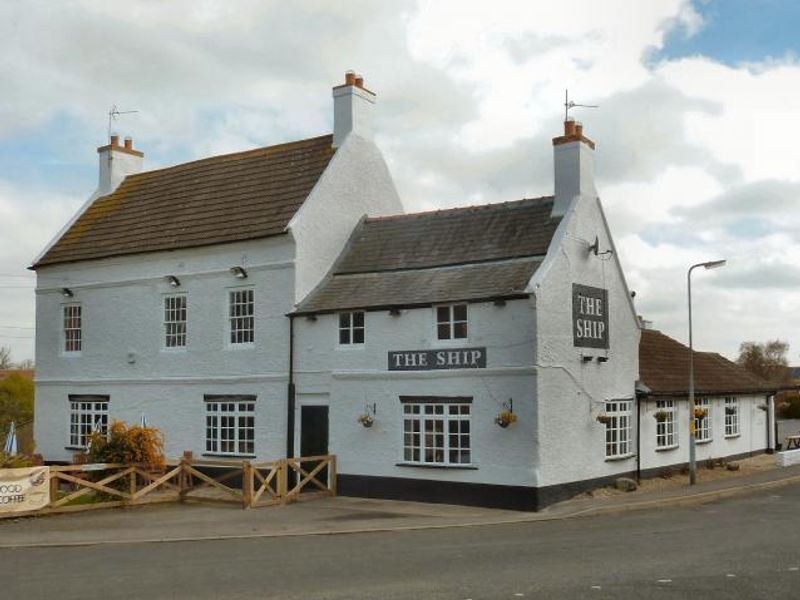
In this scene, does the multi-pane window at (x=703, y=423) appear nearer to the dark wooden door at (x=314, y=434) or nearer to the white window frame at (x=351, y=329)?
the white window frame at (x=351, y=329)

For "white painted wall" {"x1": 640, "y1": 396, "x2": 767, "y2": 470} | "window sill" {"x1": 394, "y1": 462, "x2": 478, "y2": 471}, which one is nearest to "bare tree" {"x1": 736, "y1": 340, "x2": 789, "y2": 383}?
"white painted wall" {"x1": 640, "y1": 396, "x2": 767, "y2": 470}

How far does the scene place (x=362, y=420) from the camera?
72.1 feet

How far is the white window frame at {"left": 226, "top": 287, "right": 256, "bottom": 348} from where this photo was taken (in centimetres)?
2480

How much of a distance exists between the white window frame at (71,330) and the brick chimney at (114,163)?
15.6ft

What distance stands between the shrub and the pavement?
53.2 inches

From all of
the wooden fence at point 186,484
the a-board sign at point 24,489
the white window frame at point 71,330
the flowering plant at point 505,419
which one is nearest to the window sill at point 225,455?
the wooden fence at point 186,484

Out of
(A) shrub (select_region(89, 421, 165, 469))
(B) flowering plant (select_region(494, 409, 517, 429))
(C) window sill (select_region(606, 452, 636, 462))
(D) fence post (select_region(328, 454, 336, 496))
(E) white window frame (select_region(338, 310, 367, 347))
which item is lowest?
(D) fence post (select_region(328, 454, 336, 496))

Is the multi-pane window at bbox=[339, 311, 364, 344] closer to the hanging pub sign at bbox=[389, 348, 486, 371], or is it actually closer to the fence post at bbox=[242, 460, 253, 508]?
the hanging pub sign at bbox=[389, 348, 486, 371]

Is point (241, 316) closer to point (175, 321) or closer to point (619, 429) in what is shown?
point (175, 321)

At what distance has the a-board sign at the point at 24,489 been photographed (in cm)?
1878

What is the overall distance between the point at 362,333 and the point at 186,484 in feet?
19.3

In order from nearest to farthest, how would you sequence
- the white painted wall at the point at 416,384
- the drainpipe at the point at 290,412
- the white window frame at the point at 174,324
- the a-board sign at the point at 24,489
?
the a-board sign at the point at 24,489
the white painted wall at the point at 416,384
the drainpipe at the point at 290,412
the white window frame at the point at 174,324

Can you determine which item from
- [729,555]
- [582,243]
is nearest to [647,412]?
[582,243]

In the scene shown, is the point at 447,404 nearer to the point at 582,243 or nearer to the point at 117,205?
the point at 582,243
